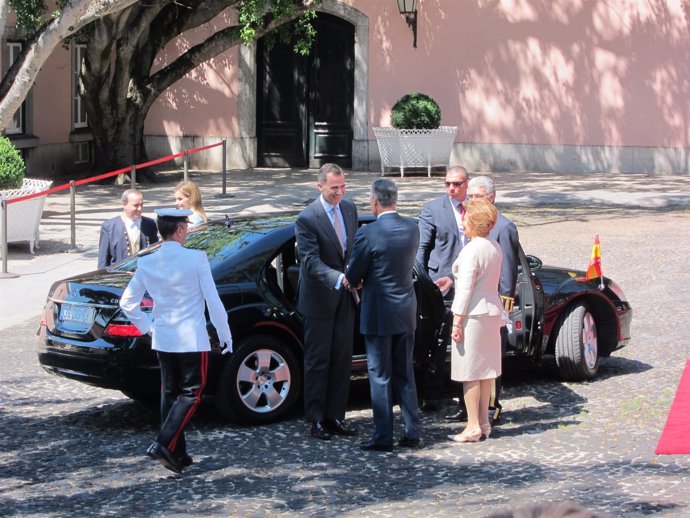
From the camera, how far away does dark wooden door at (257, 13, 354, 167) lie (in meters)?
25.7

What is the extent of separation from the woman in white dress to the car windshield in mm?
1447

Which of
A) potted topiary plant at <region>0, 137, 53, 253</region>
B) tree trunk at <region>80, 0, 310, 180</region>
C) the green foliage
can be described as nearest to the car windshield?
potted topiary plant at <region>0, 137, 53, 253</region>

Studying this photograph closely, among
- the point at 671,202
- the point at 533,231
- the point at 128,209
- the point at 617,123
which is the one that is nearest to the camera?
the point at 128,209

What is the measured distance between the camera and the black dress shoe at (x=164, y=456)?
267 inches

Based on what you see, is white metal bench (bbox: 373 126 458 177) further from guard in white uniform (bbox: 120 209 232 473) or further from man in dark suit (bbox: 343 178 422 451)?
guard in white uniform (bbox: 120 209 232 473)

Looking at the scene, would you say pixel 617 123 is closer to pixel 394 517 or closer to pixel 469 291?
pixel 469 291

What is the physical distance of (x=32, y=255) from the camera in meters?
15.0

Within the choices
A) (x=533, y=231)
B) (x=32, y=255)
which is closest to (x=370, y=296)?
(x=32, y=255)

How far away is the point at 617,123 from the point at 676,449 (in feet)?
60.3

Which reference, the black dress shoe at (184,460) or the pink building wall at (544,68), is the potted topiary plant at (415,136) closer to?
the pink building wall at (544,68)

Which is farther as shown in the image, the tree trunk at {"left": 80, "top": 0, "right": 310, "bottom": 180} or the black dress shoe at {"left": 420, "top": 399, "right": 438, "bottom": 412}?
the tree trunk at {"left": 80, "top": 0, "right": 310, "bottom": 180}

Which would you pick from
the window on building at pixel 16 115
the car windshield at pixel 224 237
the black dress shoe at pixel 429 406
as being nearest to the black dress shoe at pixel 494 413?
the black dress shoe at pixel 429 406

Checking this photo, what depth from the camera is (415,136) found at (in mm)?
23844

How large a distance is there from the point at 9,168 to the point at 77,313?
8.22 meters
